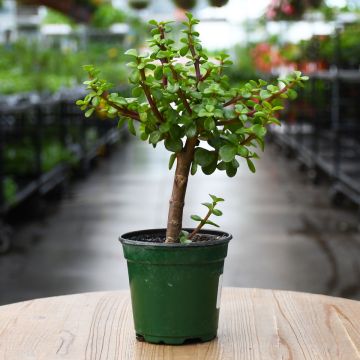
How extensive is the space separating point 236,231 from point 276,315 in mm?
4710

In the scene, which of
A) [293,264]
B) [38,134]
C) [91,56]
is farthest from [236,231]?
[91,56]

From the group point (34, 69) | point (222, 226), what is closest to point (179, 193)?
point (222, 226)

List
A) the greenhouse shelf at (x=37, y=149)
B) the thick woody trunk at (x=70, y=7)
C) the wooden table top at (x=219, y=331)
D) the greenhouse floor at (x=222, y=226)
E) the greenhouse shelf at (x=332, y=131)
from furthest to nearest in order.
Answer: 1. the thick woody trunk at (x=70, y=7)
2. the greenhouse shelf at (x=332, y=131)
3. the greenhouse shelf at (x=37, y=149)
4. the greenhouse floor at (x=222, y=226)
5. the wooden table top at (x=219, y=331)

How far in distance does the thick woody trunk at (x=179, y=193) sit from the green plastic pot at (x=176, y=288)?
0.07 meters

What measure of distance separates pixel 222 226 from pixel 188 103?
16.5 feet

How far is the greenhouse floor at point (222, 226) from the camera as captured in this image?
4.79m

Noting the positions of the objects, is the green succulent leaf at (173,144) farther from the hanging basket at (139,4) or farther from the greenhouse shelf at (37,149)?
the hanging basket at (139,4)

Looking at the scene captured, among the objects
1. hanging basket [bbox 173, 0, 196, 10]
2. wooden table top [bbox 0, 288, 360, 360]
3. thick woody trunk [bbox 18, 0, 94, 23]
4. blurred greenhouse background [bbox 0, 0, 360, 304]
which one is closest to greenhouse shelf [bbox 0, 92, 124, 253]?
blurred greenhouse background [bbox 0, 0, 360, 304]

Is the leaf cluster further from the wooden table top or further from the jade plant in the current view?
the wooden table top

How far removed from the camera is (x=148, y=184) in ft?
31.0

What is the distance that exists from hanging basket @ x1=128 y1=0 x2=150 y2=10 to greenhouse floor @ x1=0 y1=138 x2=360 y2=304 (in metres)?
3.90

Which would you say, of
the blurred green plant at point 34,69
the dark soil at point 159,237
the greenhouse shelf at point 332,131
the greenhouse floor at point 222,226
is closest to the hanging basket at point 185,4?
the greenhouse shelf at point 332,131

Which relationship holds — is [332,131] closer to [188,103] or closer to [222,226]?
[222,226]

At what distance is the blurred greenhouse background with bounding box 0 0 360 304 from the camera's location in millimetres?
5105
